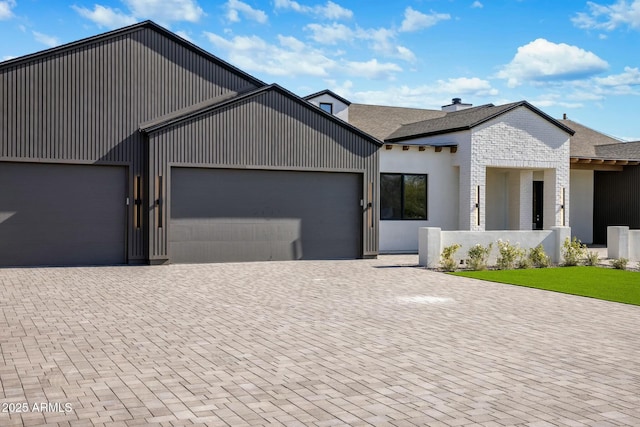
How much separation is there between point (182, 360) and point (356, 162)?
13.7 meters

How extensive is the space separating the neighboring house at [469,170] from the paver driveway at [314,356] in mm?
9734

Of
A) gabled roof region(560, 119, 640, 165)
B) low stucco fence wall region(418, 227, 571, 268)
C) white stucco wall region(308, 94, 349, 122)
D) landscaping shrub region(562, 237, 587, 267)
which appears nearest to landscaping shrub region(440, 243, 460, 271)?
low stucco fence wall region(418, 227, 571, 268)

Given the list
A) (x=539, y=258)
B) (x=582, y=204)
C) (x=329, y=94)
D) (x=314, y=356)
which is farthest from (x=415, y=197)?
(x=314, y=356)

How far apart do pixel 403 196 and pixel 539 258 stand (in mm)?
5698

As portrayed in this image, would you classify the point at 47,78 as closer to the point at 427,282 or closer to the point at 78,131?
the point at 78,131

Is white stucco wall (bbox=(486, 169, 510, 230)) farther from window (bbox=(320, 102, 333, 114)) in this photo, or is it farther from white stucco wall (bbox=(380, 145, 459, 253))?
window (bbox=(320, 102, 333, 114))

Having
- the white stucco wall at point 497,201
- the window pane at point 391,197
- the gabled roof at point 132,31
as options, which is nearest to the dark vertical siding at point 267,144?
the gabled roof at point 132,31

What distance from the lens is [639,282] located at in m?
15.0

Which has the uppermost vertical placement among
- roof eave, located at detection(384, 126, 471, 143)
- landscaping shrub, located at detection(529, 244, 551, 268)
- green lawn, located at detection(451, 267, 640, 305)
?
roof eave, located at detection(384, 126, 471, 143)

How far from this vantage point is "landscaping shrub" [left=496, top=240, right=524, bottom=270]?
18.1 meters

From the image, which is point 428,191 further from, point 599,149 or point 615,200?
point 599,149

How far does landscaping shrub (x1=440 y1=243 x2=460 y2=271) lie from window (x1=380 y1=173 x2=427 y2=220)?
5176mm

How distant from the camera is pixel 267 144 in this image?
62.7 ft

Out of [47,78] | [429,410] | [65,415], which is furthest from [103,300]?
[47,78]
